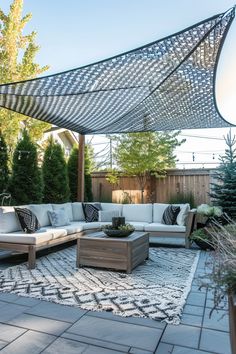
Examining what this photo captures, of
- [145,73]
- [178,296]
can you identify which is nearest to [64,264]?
[178,296]

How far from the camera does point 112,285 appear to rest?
3.29 m

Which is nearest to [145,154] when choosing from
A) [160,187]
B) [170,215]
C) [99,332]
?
[160,187]

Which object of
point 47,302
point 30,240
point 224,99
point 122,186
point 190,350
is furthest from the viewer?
point 122,186

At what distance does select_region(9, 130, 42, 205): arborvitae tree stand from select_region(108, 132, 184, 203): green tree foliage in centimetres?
350

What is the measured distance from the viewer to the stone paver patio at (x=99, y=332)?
6.48 ft

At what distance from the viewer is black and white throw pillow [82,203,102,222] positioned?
6.40 meters

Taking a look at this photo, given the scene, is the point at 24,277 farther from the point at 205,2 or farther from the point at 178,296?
the point at 205,2

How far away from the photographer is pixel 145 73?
3811 millimetres

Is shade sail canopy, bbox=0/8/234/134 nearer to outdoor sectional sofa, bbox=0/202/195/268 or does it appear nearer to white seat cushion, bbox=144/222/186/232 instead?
outdoor sectional sofa, bbox=0/202/195/268

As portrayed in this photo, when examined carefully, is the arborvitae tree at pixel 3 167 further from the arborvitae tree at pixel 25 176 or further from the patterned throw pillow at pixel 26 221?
the patterned throw pillow at pixel 26 221

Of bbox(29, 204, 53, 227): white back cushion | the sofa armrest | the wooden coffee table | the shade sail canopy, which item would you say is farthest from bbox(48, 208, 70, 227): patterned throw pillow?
the sofa armrest

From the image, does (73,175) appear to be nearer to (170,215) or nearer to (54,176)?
(54,176)

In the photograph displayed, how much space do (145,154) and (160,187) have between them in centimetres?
116

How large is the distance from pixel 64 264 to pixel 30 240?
24.2 inches
